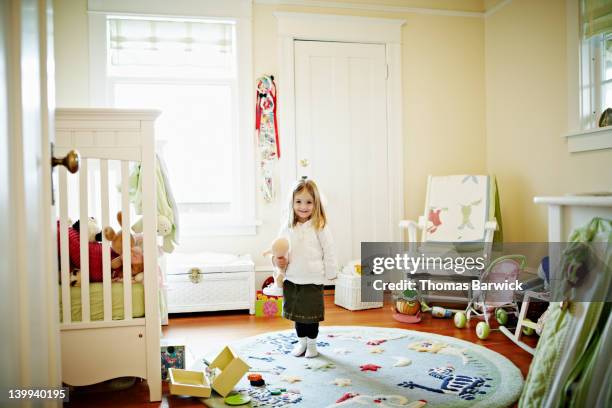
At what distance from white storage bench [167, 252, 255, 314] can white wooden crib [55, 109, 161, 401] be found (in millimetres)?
1393

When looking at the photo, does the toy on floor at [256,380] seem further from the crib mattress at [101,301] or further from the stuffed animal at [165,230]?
the stuffed animal at [165,230]

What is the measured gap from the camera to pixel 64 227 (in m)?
1.85

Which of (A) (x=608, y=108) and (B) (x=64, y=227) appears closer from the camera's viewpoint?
(B) (x=64, y=227)

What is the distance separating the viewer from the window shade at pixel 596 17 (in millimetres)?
3100

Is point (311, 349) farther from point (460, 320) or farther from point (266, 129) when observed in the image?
point (266, 129)

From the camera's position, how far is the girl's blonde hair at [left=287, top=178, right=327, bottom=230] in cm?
242

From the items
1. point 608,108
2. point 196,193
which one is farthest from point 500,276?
point 196,193

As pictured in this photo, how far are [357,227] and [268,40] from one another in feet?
5.21

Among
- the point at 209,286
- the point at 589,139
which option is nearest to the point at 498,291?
the point at 589,139

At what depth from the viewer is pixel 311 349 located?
94.8 inches

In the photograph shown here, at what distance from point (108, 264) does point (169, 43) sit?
7.60 feet

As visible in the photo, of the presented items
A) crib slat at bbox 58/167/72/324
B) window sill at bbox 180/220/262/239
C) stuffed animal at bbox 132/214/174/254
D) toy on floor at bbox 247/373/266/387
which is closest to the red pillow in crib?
crib slat at bbox 58/167/72/324

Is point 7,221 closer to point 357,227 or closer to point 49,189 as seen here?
Answer: point 49,189

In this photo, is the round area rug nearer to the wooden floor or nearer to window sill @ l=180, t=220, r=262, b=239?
the wooden floor
